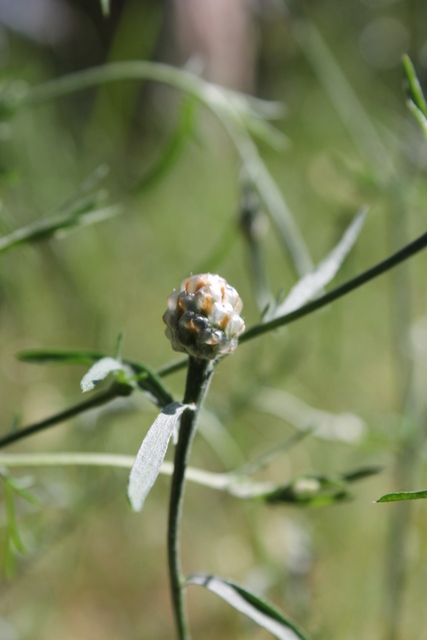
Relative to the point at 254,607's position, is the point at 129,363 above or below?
above

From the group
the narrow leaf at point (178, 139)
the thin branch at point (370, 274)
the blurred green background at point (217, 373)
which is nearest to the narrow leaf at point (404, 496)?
the thin branch at point (370, 274)

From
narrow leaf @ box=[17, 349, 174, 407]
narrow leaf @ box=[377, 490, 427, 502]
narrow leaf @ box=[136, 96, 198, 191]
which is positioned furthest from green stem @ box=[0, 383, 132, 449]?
narrow leaf @ box=[136, 96, 198, 191]

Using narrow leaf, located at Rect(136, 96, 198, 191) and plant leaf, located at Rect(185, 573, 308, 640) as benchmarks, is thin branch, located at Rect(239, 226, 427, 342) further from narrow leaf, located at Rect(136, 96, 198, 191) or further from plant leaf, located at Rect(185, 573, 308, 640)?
narrow leaf, located at Rect(136, 96, 198, 191)

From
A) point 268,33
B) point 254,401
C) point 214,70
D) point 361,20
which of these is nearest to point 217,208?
point 268,33

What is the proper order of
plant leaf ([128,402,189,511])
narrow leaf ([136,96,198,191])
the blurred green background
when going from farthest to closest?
the blurred green background, narrow leaf ([136,96,198,191]), plant leaf ([128,402,189,511])

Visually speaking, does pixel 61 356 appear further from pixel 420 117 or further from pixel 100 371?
pixel 420 117

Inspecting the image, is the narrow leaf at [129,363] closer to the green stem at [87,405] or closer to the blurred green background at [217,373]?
the green stem at [87,405]

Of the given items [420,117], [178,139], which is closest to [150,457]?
[420,117]
